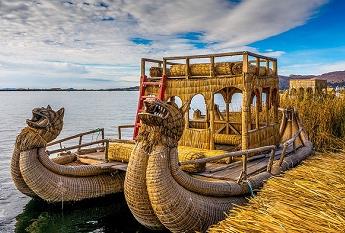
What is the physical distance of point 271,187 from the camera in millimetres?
6062

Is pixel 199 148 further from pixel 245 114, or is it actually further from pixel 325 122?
pixel 325 122

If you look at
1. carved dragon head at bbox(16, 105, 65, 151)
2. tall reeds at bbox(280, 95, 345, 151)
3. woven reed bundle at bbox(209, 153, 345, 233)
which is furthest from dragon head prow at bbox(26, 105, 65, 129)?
tall reeds at bbox(280, 95, 345, 151)

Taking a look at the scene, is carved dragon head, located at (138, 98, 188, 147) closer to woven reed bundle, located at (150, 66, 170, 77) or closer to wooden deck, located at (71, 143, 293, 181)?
wooden deck, located at (71, 143, 293, 181)

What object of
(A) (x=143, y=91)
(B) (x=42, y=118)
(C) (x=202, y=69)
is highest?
(C) (x=202, y=69)

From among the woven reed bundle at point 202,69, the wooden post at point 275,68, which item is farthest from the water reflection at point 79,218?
the wooden post at point 275,68

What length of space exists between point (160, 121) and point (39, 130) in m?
4.66

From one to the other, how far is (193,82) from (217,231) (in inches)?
302

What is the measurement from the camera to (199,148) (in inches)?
494

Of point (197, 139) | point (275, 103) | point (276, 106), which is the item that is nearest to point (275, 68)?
point (275, 103)

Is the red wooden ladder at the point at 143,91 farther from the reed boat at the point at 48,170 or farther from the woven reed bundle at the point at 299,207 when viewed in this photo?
the woven reed bundle at the point at 299,207

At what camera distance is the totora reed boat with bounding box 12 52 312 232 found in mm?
7945

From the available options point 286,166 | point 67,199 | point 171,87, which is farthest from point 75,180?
point 286,166

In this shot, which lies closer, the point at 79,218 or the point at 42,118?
the point at 42,118

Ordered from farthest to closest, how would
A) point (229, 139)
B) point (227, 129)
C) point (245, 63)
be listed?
point (227, 129) < point (229, 139) < point (245, 63)
